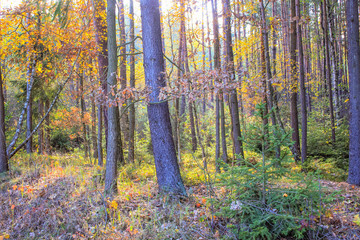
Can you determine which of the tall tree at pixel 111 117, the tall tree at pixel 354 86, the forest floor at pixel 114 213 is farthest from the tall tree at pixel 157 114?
the tall tree at pixel 354 86

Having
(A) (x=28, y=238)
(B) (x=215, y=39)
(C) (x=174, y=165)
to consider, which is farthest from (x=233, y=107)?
(A) (x=28, y=238)

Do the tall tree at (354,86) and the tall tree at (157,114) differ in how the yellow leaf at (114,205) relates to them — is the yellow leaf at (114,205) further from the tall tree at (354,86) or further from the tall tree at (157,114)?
the tall tree at (354,86)

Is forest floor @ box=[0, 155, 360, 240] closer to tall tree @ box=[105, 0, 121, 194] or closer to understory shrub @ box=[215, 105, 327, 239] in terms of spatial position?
understory shrub @ box=[215, 105, 327, 239]

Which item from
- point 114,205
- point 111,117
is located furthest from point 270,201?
point 111,117

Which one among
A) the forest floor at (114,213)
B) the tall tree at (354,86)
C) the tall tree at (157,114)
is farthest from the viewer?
the tall tree at (354,86)

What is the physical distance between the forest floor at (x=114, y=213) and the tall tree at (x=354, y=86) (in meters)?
0.76

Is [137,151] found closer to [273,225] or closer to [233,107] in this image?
[233,107]

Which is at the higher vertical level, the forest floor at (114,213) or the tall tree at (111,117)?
the tall tree at (111,117)

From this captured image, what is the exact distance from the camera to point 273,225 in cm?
312

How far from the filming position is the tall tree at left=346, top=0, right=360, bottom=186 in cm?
657

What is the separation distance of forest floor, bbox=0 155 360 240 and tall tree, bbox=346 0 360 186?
0.76 m

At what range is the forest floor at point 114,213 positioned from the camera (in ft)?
12.0

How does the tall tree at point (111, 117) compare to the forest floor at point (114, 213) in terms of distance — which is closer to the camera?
the forest floor at point (114, 213)

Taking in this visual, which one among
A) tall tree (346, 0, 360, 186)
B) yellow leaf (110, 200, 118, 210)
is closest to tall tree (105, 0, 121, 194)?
yellow leaf (110, 200, 118, 210)
